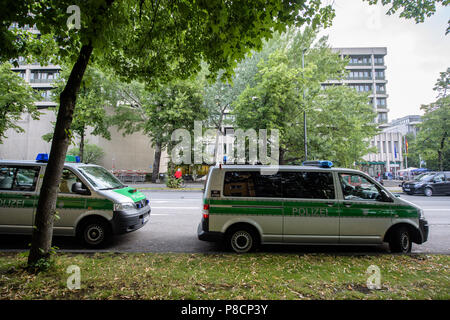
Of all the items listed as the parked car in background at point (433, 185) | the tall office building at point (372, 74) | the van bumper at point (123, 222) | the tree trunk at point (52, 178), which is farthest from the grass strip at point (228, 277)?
the tall office building at point (372, 74)

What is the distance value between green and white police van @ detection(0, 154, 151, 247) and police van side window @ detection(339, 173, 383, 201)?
501 centimetres

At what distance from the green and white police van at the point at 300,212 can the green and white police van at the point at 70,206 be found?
210cm

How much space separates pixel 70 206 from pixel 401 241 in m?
7.60

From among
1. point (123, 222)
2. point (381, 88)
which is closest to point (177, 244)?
point (123, 222)

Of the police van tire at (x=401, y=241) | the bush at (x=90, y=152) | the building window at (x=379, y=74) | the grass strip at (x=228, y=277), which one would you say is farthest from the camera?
the building window at (x=379, y=74)

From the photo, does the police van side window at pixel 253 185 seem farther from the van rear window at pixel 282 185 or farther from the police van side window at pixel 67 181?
the police van side window at pixel 67 181

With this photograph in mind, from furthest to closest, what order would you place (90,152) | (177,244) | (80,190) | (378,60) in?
1. (378,60)
2. (90,152)
3. (177,244)
4. (80,190)

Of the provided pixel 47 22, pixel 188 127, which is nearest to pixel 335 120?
pixel 188 127

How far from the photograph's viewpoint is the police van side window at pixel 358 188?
5.01m

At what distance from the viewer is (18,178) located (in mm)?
5379

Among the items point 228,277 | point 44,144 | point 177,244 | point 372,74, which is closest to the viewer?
point 228,277

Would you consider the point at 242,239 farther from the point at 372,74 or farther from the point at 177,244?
the point at 372,74

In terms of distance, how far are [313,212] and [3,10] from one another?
6.22 meters

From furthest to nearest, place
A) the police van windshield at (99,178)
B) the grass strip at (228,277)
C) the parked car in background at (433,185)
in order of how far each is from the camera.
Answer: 1. the parked car in background at (433,185)
2. the police van windshield at (99,178)
3. the grass strip at (228,277)
